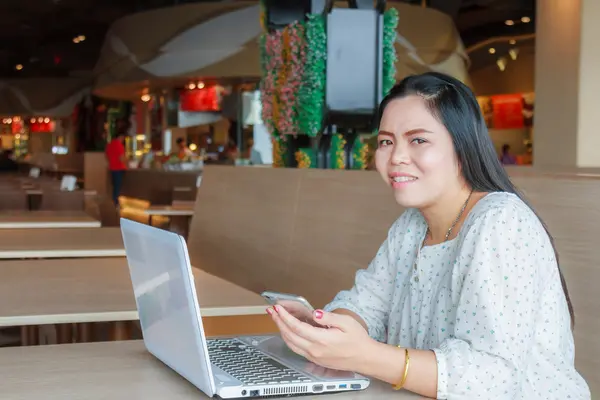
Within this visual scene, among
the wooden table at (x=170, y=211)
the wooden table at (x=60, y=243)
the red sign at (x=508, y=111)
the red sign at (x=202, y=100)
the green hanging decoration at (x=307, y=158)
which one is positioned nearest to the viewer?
the wooden table at (x=60, y=243)

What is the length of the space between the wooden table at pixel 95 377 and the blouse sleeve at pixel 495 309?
0.08m

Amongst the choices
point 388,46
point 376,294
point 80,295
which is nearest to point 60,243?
point 80,295

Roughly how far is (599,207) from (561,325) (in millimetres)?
420

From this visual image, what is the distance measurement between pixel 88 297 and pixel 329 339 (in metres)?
1.07

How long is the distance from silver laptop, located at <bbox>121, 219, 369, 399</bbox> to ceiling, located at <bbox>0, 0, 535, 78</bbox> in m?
11.4

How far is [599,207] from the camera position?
1.67 meters

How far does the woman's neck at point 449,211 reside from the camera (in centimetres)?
141

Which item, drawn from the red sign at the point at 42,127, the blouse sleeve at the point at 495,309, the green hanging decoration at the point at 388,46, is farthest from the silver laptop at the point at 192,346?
the red sign at the point at 42,127

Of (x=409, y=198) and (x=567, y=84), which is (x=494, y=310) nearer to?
(x=409, y=198)

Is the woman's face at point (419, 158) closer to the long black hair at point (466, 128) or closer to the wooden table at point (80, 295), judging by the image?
the long black hair at point (466, 128)

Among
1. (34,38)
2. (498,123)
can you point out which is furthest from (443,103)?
(34,38)

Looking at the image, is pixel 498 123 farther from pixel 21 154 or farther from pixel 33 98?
pixel 21 154

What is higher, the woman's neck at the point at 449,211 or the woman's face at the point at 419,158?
the woman's face at the point at 419,158

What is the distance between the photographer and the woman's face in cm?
137
